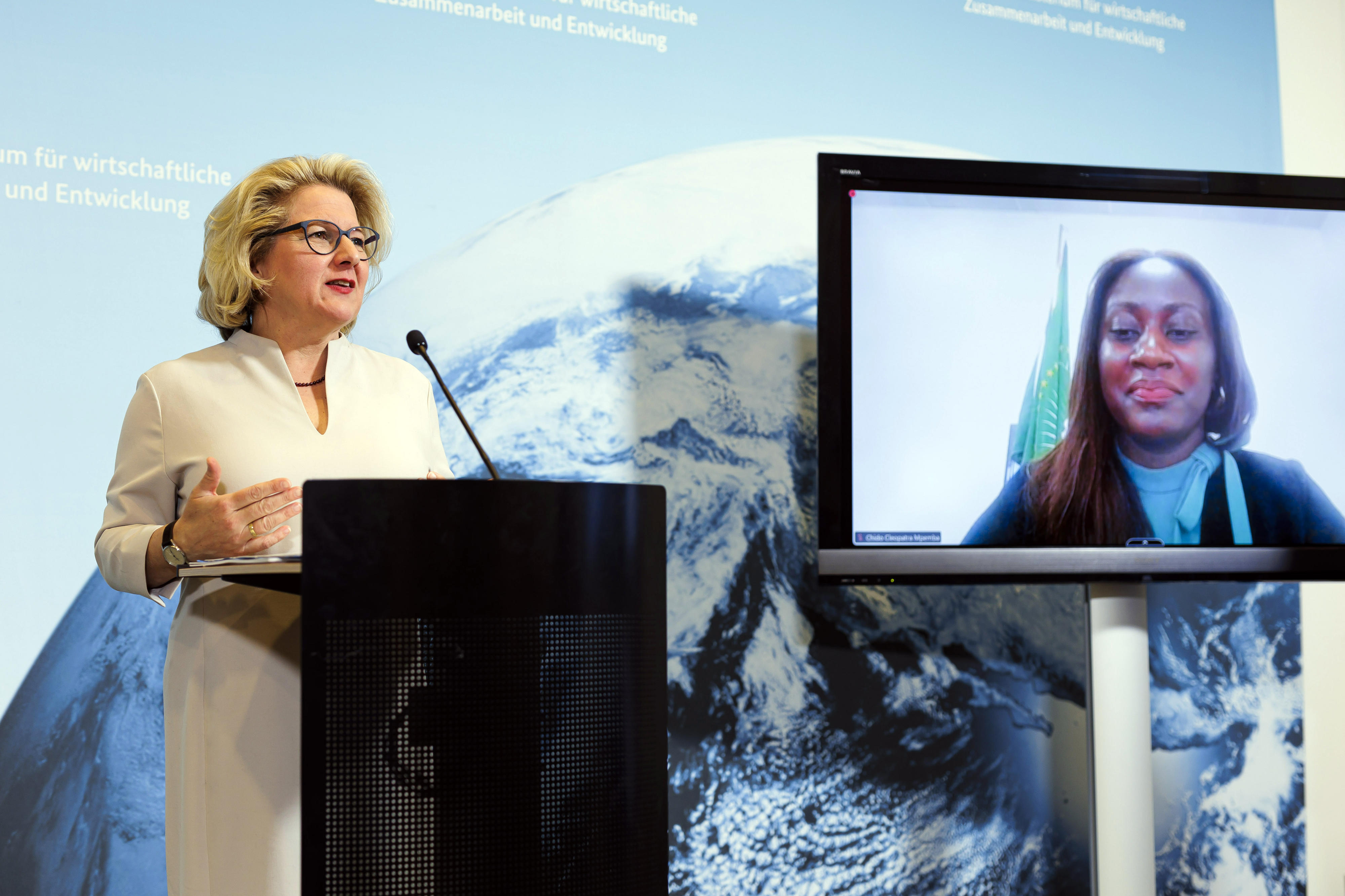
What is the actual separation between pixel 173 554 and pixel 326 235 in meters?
0.56

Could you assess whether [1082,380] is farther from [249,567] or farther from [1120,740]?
[249,567]

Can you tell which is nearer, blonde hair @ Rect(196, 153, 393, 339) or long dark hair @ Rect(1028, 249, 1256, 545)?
blonde hair @ Rect(196, 153, 393, 339)

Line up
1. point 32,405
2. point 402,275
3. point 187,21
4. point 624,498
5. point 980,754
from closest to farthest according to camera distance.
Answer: point 624,498, point 32,405, point 187,21, point 402,275, point 980,754

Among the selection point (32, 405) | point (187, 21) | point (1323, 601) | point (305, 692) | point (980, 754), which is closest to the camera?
point (305, 692)

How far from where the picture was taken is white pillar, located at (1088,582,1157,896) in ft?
6.73

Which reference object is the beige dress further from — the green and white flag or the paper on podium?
the green and white flag

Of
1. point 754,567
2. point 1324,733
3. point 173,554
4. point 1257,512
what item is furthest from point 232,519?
point 1324,733

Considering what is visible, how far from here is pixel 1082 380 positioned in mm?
2127

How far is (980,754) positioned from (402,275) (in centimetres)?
178

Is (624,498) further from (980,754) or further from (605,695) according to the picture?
(980,754)

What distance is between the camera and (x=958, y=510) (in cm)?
210

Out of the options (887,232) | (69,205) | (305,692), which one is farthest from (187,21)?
(305,692)

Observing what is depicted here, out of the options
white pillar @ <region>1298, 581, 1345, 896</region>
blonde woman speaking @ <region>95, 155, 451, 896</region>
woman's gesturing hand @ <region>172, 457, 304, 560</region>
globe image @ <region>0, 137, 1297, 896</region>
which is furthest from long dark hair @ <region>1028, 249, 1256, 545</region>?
woman's gesturing hand @ <region>172, 457, 304, 560</region>

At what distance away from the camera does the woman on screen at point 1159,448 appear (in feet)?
6.91
